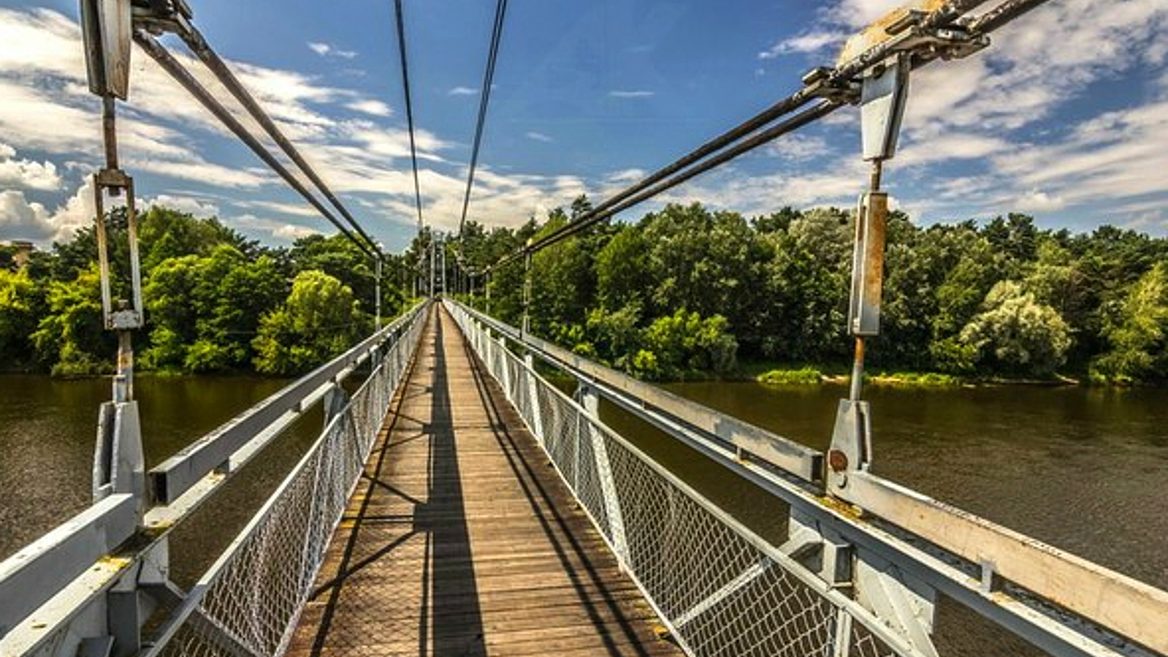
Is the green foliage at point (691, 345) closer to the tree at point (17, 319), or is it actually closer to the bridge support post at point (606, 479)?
the bridge support post at point (606, 479)

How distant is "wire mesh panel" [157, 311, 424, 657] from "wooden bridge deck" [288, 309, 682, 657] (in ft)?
0.42

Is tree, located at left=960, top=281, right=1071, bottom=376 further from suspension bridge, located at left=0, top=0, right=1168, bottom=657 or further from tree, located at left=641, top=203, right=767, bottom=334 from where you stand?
suspension bridge, located at left=0, top=0, right=1168, bottom=657

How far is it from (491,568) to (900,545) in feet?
7.26

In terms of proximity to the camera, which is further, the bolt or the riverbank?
the riverbank

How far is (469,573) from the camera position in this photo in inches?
120

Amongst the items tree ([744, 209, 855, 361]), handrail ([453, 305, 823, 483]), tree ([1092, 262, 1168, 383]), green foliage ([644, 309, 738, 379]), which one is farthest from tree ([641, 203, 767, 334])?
handrail ([453, 305, 823, 483])

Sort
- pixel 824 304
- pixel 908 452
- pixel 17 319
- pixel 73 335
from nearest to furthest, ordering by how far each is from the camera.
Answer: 1. pixel 908 452
2. pixel 73 335
3. pixel 17 319
4. pixel 824 304

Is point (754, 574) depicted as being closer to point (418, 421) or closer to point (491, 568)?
point (491, 568)

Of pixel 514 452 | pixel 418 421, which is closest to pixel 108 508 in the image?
pixel 514 452

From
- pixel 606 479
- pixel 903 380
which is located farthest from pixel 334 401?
pixel 903 380

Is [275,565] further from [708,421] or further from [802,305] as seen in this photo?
[802,305]

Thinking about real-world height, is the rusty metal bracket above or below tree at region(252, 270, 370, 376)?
above

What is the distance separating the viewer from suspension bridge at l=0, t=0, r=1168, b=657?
3.56 feet

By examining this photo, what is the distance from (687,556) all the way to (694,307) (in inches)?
1489
